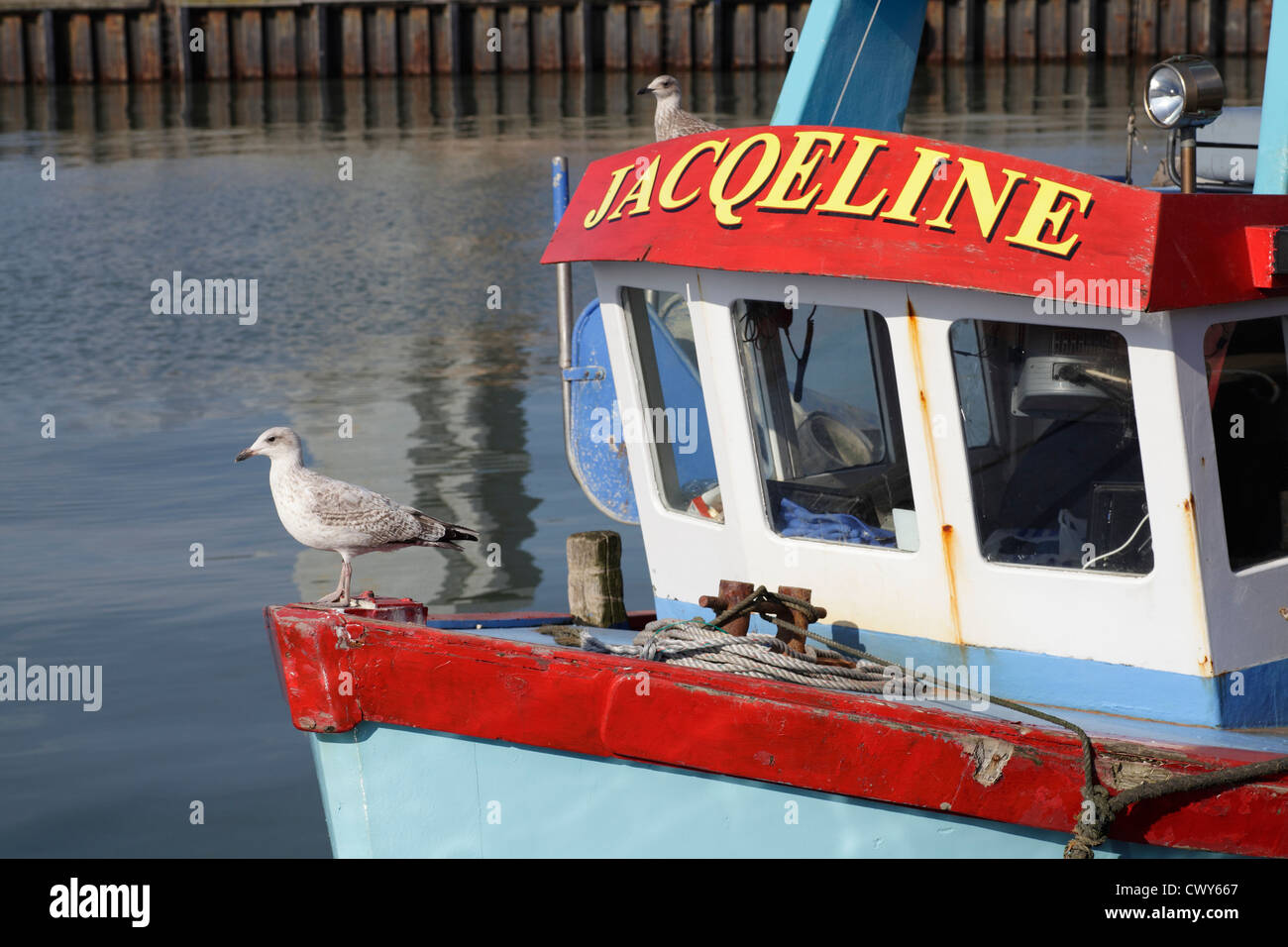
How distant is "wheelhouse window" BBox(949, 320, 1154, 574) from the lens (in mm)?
5543

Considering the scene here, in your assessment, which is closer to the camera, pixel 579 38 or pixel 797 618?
pixel 797 618

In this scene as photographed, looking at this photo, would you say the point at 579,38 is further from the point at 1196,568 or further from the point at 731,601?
the point at 1196,568

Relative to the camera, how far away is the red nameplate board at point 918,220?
5.20 metres

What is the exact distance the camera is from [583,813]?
231 inches

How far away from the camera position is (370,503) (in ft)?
21.3

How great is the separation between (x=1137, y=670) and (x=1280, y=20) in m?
2.29

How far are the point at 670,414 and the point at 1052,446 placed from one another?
175 cm

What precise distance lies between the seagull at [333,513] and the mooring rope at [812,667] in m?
0.92
